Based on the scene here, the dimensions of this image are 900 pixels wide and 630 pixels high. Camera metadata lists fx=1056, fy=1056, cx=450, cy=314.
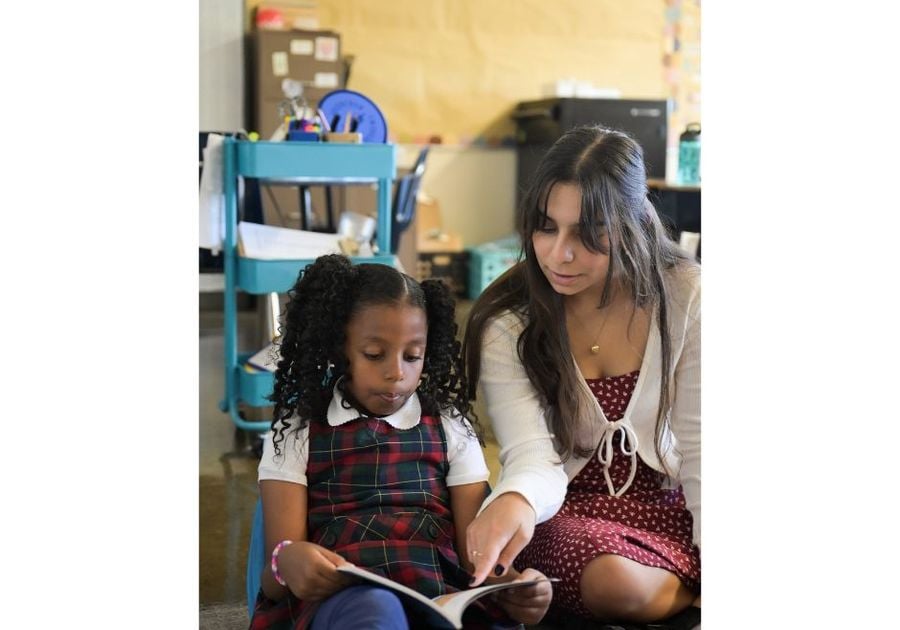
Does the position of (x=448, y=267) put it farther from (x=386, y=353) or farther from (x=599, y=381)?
(x=386, y=353)

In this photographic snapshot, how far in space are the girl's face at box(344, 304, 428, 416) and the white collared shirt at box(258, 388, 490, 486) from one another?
0.11 feet

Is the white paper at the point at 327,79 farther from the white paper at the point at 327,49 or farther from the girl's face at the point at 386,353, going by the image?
the girl's face at the point at 386,353

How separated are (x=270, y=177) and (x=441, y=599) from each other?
1955mm

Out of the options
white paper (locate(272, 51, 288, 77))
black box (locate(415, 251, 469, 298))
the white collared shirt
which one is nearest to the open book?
the white collared shirt

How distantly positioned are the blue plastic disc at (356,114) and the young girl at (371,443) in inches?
70.0

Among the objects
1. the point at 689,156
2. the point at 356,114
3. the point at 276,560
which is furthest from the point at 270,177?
the point at 689,156

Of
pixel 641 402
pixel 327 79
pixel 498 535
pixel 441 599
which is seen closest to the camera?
pixel 441 599

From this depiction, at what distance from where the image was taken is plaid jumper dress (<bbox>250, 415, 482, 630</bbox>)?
1214 mm

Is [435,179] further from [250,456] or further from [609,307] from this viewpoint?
[609,307]

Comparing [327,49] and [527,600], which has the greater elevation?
[327,49]

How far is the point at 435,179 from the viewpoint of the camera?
21.0ft

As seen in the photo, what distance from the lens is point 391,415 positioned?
51.4 inches
